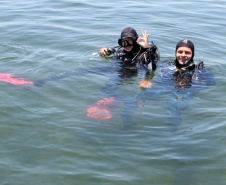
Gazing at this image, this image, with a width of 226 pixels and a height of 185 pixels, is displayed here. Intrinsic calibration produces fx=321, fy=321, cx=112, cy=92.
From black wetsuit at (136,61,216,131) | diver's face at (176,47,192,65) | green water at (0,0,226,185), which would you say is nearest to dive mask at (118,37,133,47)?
green water at (0,0,226,185)

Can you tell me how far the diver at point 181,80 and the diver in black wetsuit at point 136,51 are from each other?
1.25 feet

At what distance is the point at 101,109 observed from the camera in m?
5.60

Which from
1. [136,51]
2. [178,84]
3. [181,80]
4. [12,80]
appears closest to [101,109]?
[178,84]

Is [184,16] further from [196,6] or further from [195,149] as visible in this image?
[195,149]

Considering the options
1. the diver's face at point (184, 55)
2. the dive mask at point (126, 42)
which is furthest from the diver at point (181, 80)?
the dive mask at point (126, 42)

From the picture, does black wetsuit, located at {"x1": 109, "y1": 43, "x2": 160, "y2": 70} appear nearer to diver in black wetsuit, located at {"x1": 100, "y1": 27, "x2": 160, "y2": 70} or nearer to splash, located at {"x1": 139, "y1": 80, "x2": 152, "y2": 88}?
diver in black wetsuit, located at {"x1": 100, "y1": 27, "x2": 160, "y2": 70}

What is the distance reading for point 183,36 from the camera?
10.0m

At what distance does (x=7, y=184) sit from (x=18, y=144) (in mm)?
833

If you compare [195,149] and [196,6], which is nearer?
[195,149]

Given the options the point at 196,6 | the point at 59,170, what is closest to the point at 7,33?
the point at 59,170

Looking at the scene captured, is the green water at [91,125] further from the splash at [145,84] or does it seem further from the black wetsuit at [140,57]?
the black wetsuit at [140,57]

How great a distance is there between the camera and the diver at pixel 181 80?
19.9 feet

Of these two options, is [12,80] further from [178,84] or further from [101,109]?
[178,84]

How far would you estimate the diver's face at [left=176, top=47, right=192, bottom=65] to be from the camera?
6.61 meters
